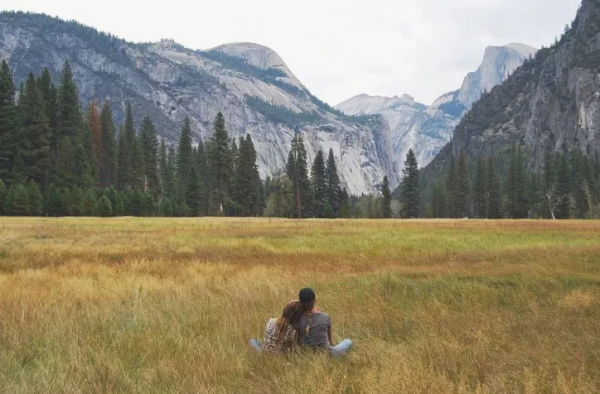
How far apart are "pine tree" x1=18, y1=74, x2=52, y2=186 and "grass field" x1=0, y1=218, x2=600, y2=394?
55368mm

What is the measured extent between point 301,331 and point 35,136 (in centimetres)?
7224

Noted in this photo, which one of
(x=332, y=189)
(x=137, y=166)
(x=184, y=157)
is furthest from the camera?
(x=184, y=157)

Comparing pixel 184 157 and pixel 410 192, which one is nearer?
pixel 410 192

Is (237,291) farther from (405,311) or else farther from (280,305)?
(405,311)

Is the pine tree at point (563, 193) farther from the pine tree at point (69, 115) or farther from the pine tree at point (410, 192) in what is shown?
the pine tree at point (69, 115)

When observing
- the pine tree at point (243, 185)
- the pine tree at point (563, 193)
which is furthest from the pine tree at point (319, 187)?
the pine tree at point (563, 193)

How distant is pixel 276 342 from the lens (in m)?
6.88

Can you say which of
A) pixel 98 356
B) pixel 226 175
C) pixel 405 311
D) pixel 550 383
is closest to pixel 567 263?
pixel 405 311

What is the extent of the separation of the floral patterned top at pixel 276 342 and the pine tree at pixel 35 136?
68.6m

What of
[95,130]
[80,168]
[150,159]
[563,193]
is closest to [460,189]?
[563,193]

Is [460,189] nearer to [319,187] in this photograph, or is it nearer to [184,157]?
[319,187]

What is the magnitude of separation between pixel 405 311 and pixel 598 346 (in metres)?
3.40

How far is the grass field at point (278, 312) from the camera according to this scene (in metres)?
5.50

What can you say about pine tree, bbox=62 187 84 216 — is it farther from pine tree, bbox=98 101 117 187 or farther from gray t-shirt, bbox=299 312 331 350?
gray t-shirt, bbox=299 312 331 350
